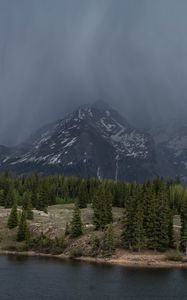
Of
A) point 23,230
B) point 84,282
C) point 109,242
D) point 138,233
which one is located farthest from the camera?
point 23,230

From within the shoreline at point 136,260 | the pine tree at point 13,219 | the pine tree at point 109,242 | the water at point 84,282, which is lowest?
the water at point 84,282

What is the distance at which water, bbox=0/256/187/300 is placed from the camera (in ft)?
370

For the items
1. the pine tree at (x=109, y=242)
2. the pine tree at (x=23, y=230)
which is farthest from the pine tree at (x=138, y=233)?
the pine tree at (x=23, y=230)

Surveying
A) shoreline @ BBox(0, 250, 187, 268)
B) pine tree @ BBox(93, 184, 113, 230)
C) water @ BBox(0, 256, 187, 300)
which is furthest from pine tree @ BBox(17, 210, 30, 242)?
water @ BBox(0, 256, 187, 300)

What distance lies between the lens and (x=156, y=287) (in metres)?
124

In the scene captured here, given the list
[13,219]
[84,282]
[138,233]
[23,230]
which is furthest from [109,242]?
[13,219]

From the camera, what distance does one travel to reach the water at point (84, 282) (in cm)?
11275

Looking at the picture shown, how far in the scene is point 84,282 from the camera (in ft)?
Answer: 413

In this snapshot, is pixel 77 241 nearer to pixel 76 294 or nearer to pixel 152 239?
pixel 152 239

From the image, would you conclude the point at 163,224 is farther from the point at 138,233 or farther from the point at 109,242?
the point at 109,242

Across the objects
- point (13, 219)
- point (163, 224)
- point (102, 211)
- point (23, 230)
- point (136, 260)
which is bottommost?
point (136, 260)

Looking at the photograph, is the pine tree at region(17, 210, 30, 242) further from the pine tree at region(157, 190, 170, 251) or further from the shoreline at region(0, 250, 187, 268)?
the pine tree at region(157, 190, 170, 251)

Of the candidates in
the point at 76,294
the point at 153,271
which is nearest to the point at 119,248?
the point at 153,271

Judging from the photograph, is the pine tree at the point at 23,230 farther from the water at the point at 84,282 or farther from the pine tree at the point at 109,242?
the pine tree at the point at 109,242
